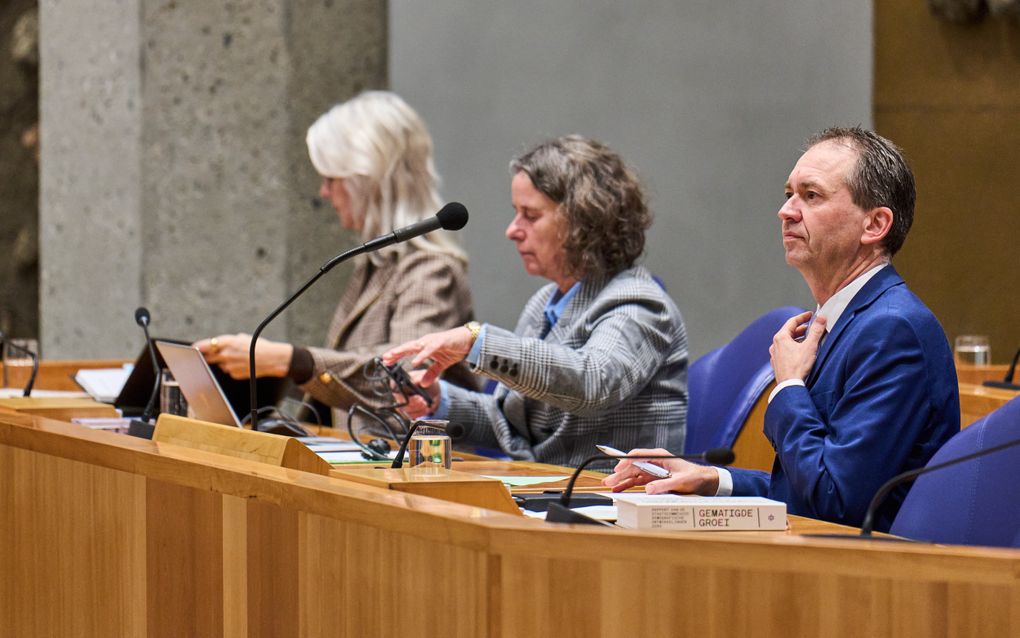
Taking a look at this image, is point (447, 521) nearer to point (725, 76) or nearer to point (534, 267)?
point (534, 267)

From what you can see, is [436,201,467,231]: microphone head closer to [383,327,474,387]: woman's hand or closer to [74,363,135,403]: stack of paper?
[383,327,474,387]: woman's hand

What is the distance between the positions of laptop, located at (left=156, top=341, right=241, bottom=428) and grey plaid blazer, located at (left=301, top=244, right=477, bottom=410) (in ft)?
2.61

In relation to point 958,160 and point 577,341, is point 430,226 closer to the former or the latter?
point 577,341

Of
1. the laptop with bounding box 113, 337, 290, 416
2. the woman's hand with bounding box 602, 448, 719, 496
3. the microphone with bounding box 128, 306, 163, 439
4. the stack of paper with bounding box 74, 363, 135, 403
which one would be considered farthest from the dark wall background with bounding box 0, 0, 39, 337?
the woman's hand with bounding box 602, 448, 719, 496

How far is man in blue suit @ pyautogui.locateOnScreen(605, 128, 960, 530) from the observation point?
2.07 m

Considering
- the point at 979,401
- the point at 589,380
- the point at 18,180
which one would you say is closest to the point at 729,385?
the point at 589,380

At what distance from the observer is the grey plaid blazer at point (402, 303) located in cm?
391

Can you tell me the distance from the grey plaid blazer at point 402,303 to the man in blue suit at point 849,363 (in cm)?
167

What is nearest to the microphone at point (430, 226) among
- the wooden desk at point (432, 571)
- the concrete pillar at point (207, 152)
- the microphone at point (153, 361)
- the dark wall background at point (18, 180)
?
the wooden desk at point (432, 571)

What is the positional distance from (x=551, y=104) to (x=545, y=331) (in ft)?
7.34

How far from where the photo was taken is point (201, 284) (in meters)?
5.60

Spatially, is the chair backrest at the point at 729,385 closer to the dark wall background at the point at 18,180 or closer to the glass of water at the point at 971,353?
the glass of water at the point at 971,353

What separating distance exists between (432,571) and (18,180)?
21.6ft

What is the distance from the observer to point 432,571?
149 centimetres
